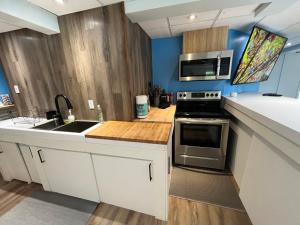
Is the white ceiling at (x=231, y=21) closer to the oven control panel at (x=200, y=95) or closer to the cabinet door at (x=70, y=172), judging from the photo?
the oven control panel at (x=200, y=95)

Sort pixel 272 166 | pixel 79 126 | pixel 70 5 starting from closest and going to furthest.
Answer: pixel 272 166, pixel 70 5, pixel 79 126

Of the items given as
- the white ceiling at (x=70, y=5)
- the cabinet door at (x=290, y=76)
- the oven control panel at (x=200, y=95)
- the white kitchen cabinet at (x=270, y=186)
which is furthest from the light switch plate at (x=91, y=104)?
the cabinet door at (x=290, y=76)

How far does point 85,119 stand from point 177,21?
73.0 inches

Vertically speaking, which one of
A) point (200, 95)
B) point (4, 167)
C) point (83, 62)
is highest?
point (83, 62)

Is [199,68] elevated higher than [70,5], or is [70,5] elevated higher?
[70,5]

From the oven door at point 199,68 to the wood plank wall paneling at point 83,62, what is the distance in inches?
30.5

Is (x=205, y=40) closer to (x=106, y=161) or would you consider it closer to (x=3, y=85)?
(x=106, y=161)

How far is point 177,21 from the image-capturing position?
1.77 meters

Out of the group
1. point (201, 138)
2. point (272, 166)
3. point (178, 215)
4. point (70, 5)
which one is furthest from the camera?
point (201, 138)

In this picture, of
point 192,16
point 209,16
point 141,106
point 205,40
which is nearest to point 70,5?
point 141,106

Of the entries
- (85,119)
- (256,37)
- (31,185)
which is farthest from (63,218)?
(256,37)

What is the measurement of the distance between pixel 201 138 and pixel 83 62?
196cm

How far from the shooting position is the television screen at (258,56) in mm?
1863

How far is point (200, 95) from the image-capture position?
2348 millimetres
